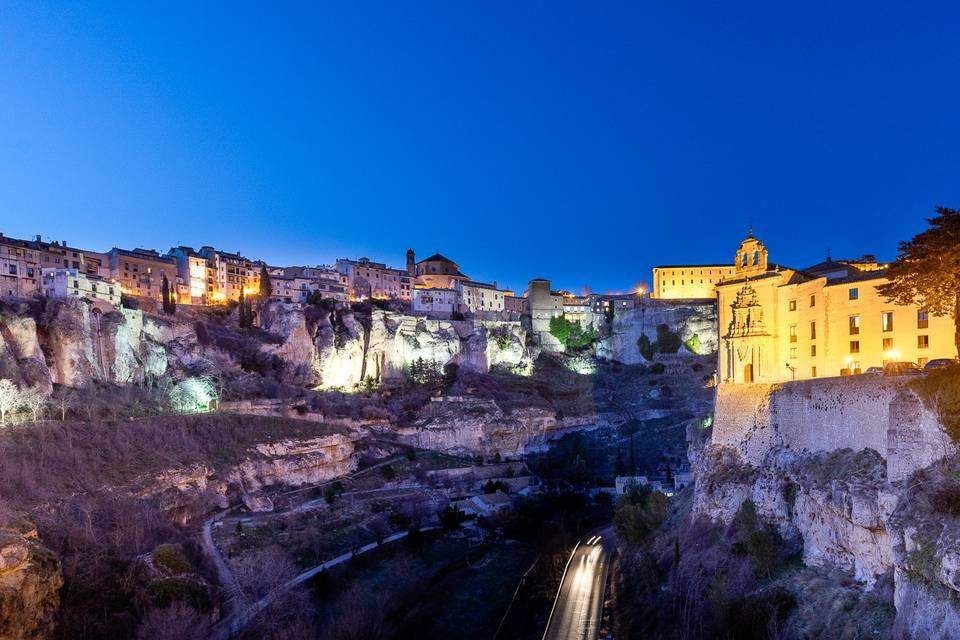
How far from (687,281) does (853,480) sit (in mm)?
70758

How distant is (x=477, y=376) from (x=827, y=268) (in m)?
43.3

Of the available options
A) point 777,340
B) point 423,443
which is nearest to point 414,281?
point 423,443

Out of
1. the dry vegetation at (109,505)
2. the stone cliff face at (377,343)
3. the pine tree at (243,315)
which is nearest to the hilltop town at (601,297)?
the pine tree at (243,315)

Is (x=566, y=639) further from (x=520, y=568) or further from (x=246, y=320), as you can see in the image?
(x=246, y=320)

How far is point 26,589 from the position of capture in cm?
2052

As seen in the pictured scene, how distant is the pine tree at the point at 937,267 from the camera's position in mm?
20344

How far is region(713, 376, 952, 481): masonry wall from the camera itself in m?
17.2

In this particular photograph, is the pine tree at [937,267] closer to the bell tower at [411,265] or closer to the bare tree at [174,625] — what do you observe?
the bare tree at [174,625]

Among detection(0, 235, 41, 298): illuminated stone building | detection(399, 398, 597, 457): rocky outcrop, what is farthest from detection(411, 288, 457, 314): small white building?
detection(0, 235, 41, 298): illuminated stone building

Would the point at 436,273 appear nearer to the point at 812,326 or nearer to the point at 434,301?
the point at 434,301

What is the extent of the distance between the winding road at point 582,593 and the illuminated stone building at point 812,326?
12.8m

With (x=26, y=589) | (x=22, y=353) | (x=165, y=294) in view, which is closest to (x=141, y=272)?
(x=165, y=294)

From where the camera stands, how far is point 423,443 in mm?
57188

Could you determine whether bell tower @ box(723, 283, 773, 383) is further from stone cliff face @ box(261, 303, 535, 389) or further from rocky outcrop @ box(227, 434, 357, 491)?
stone cliff face @ box(261, 303, 535, 389)
